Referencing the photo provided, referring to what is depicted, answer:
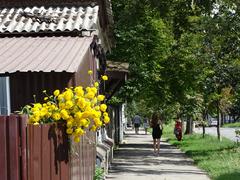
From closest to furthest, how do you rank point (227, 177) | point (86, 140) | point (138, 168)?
point (86, 140), point (227, 177), point (138, 168)

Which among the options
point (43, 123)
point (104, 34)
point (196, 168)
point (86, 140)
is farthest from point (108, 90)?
point (43, 123)

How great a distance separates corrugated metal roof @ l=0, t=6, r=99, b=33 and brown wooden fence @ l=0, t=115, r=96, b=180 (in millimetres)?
4299

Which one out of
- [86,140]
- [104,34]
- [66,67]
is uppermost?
[104,34]

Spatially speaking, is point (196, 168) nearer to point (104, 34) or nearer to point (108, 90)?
point (108, 90)

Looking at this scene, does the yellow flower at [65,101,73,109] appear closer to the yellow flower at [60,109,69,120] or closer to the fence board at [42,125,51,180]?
the yellow flower at [60,109,69,120]

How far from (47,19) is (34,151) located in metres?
5.78

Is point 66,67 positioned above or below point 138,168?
above

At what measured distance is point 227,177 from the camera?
1359cm

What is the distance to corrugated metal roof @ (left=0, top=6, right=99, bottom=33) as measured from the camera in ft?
35.8

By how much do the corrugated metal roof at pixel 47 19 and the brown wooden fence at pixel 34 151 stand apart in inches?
169

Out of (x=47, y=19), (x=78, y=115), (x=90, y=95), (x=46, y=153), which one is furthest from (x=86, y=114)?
(x=47, y=19)

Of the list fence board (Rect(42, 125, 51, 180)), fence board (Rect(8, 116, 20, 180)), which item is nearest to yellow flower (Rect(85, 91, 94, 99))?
fence board (Rect(42, 125, 51, 180))

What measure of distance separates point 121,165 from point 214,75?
7100 millimetres

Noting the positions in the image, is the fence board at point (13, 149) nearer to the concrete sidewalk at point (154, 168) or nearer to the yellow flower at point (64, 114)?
the yellow flower at point (64, 114)
